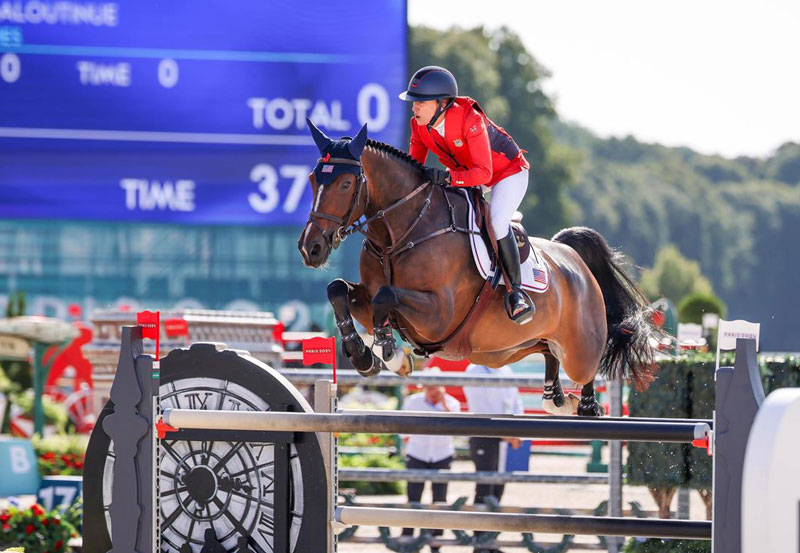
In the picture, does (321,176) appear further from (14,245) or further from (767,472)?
(14,245)

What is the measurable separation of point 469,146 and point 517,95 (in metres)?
42.1

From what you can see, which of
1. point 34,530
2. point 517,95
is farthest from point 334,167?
point 517,95

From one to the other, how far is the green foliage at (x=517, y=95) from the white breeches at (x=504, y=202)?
36307mm

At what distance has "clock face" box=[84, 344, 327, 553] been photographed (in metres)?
3.59

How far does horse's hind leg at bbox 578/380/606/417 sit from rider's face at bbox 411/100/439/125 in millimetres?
1643

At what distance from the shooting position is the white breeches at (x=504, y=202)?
195 inches

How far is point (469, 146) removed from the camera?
4754 millimetres

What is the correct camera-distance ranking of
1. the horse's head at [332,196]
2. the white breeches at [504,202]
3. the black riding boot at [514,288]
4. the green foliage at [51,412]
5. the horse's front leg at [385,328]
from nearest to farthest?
the horse's head at [332,196]
the horse's front leg at [385,328]
the black riding boot at [514,288]
the white breeches at [504,202]
the green foliage at [51,412]

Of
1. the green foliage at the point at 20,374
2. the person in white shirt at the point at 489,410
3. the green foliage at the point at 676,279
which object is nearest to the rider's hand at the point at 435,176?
the person in white shirt at the point at 489,410

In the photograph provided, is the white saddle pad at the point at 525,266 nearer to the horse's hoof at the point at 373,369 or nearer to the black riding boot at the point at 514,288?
the black riding boot at the point at 514,288

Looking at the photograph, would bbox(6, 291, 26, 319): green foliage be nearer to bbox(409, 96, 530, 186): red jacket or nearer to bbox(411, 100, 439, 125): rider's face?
bbox(409, 96, 530, 186): red jacket

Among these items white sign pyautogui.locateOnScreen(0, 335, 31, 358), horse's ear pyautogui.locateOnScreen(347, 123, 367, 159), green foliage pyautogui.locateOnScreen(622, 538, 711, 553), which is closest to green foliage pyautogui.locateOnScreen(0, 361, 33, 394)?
white sign pyautogui.locateOnScreen(0, 335, 31, 358)

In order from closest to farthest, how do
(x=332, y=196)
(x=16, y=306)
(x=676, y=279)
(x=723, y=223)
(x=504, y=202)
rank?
(x=332, y=196), (x=504, y=202), (x=16, y=306), (x=676, y=279), (x=723, y=223)

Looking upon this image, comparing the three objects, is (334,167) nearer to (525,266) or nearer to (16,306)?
(525,266)
